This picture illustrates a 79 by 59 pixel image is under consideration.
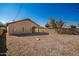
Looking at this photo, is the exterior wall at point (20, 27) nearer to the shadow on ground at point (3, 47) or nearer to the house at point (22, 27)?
the house at point (22, 27)

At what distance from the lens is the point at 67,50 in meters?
3.91

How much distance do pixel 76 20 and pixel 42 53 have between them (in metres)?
0.58

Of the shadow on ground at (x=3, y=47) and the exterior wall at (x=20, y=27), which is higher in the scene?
the exterior wall at (x=20, y=27)

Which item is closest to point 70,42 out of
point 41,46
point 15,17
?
point 41,46

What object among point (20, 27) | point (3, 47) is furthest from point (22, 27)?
point (3, 47)

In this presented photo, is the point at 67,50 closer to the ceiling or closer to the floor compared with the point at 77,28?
closer to the floor

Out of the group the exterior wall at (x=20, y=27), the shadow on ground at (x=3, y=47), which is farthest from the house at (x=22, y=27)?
the shadow on ground at (x=3, y=47)

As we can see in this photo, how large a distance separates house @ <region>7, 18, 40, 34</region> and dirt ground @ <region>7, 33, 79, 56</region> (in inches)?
2.9

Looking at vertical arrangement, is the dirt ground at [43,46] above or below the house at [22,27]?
below

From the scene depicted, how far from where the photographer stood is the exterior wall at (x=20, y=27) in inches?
154

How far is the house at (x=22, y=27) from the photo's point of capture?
3.90 metres

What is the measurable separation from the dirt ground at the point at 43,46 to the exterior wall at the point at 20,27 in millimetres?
73

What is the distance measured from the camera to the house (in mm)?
3904

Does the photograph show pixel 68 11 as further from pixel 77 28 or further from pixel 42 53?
pixel 42 53
